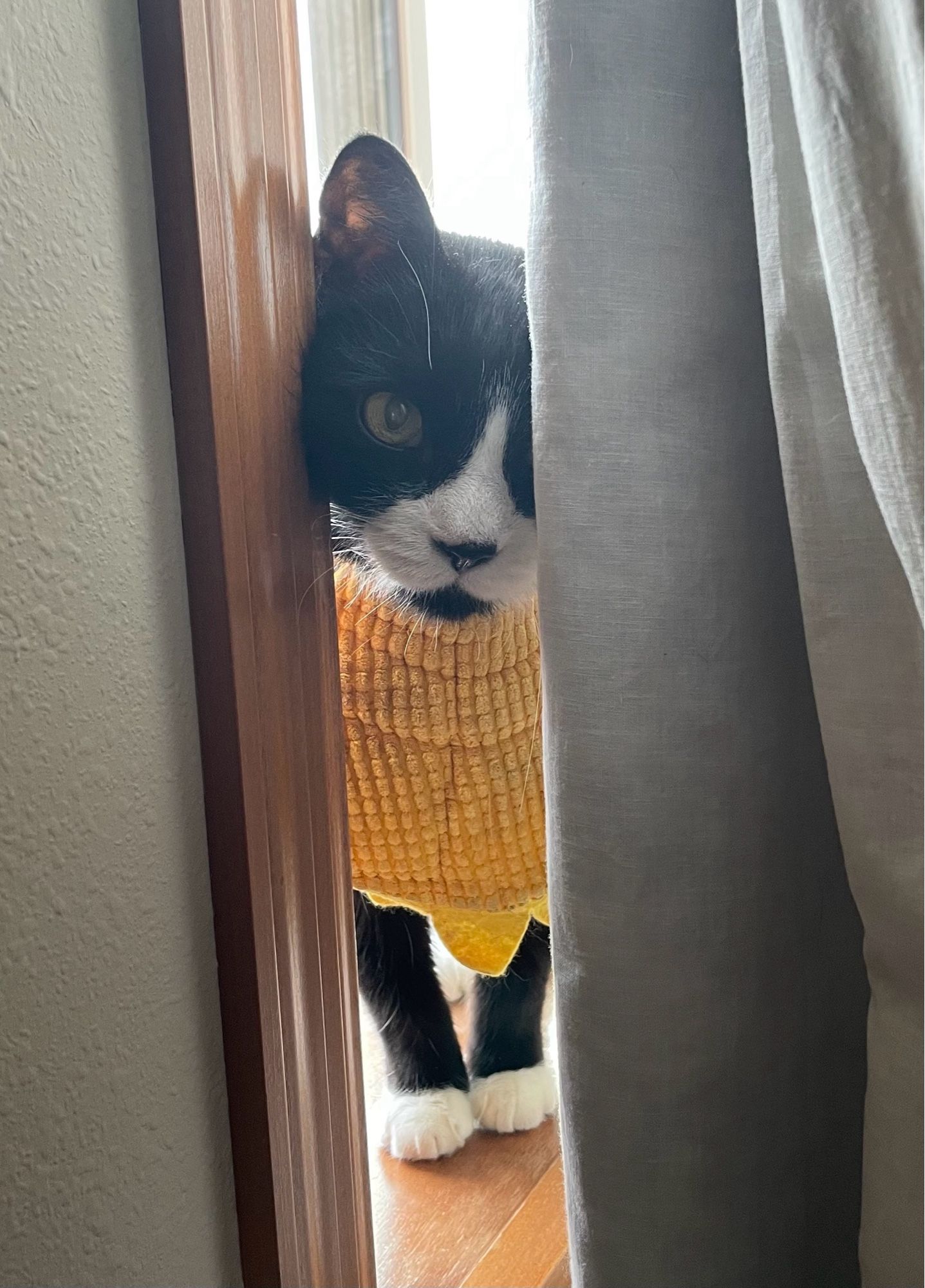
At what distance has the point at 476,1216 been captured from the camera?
2.78ft

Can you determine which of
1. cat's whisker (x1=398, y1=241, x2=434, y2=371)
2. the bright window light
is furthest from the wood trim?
the bright window light

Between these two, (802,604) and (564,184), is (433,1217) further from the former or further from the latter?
(564,184)

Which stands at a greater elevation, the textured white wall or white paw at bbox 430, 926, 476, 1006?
the textured white wall

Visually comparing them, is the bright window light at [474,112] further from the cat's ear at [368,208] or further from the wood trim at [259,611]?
the wood trim at [259,611]

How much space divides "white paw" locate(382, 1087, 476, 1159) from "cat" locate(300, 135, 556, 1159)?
0.50 metres

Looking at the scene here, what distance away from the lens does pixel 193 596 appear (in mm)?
499

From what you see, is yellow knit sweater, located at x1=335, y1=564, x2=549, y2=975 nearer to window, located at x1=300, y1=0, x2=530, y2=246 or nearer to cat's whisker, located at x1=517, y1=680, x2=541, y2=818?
cat's whisker, located at x1=517, y1=680, x2=541, y2=818

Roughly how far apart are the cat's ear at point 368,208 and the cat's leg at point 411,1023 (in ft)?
1.89

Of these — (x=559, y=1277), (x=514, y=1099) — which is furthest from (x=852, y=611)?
(x=514, y=1099)

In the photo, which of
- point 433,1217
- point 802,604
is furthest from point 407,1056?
point 802,604

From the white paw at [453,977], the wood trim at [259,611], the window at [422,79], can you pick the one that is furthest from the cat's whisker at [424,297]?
the white paw at [453,977]

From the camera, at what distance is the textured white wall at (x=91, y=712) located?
0.40 metres

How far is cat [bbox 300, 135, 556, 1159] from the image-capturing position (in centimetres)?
66

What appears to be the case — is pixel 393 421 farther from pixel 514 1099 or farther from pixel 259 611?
pixel 514 1099
